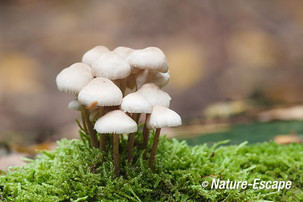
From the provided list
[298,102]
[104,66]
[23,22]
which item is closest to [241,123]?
[298,102]

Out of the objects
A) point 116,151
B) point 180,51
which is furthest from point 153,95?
point 180,51

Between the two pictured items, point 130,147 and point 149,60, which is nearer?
point 149,60

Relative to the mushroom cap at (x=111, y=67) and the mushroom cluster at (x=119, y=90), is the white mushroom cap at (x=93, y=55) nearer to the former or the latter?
the mushroom cluster at (x=119, y=90)

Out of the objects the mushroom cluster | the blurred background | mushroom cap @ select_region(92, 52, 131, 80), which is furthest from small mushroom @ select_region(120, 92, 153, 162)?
the blurred background

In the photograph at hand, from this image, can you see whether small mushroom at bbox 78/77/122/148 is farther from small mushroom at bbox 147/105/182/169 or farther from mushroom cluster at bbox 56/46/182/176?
small mushroom at bbox 147/105/182/169

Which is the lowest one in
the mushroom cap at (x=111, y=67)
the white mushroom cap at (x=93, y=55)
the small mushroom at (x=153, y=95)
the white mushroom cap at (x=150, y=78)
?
the small mushroom at (x=153, y=95)

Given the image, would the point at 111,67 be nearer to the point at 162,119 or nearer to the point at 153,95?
the point at 153,95

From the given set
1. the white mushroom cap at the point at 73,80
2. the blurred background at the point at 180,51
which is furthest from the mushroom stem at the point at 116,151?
the blurred background at the point at 180,51
